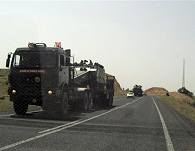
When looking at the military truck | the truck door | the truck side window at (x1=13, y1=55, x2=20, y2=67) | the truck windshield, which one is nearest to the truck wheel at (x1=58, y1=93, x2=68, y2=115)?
the military truck

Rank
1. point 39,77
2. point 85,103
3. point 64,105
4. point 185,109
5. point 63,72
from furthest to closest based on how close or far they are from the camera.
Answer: point 185,109
point 85,103
point 64,105
point 63,72
point 39,77

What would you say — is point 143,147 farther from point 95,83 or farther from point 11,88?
point 95,83

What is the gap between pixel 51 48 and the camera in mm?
23141

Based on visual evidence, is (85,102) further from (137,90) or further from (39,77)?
(137,90)

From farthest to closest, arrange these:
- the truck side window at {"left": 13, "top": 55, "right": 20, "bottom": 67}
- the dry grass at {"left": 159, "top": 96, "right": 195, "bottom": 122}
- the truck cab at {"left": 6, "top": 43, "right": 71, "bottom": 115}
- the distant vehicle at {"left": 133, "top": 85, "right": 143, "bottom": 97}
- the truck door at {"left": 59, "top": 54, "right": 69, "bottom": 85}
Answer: the distant vehicle at {"left": 133, "top": 85, "right": 143, "bottom": 97}
the dry grass at {"left": 159, "top": 96, "right": 195, "bottom": 122}
the truck door at {"left": 59, "top": 54, "right": 69, "bottom": 85}
the truck side window at {"left": 13, "top": 55, "right": 20, "bottom": 67}
the truck cab at {"left": 6, "top": 43, "right": 71, "bottom": 115}

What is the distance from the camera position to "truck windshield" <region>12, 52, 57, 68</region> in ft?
74.2

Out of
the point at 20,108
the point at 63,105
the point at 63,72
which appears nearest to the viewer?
the point at 63,72

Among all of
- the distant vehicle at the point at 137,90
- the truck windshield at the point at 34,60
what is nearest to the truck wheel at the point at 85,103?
the truck windshield at the point at 34,60

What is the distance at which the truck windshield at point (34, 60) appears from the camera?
22.6 m

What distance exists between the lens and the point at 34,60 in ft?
74.7

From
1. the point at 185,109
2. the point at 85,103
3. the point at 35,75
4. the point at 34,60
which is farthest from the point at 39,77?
the point at 185,109

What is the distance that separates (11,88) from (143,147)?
11.1 m

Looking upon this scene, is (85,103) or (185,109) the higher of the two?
(85,103)

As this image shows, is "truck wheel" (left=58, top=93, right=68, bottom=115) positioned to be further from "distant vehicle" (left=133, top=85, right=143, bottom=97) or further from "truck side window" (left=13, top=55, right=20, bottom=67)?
"distant vehicle" (left=133, top=85, right=143, bottom=97)
